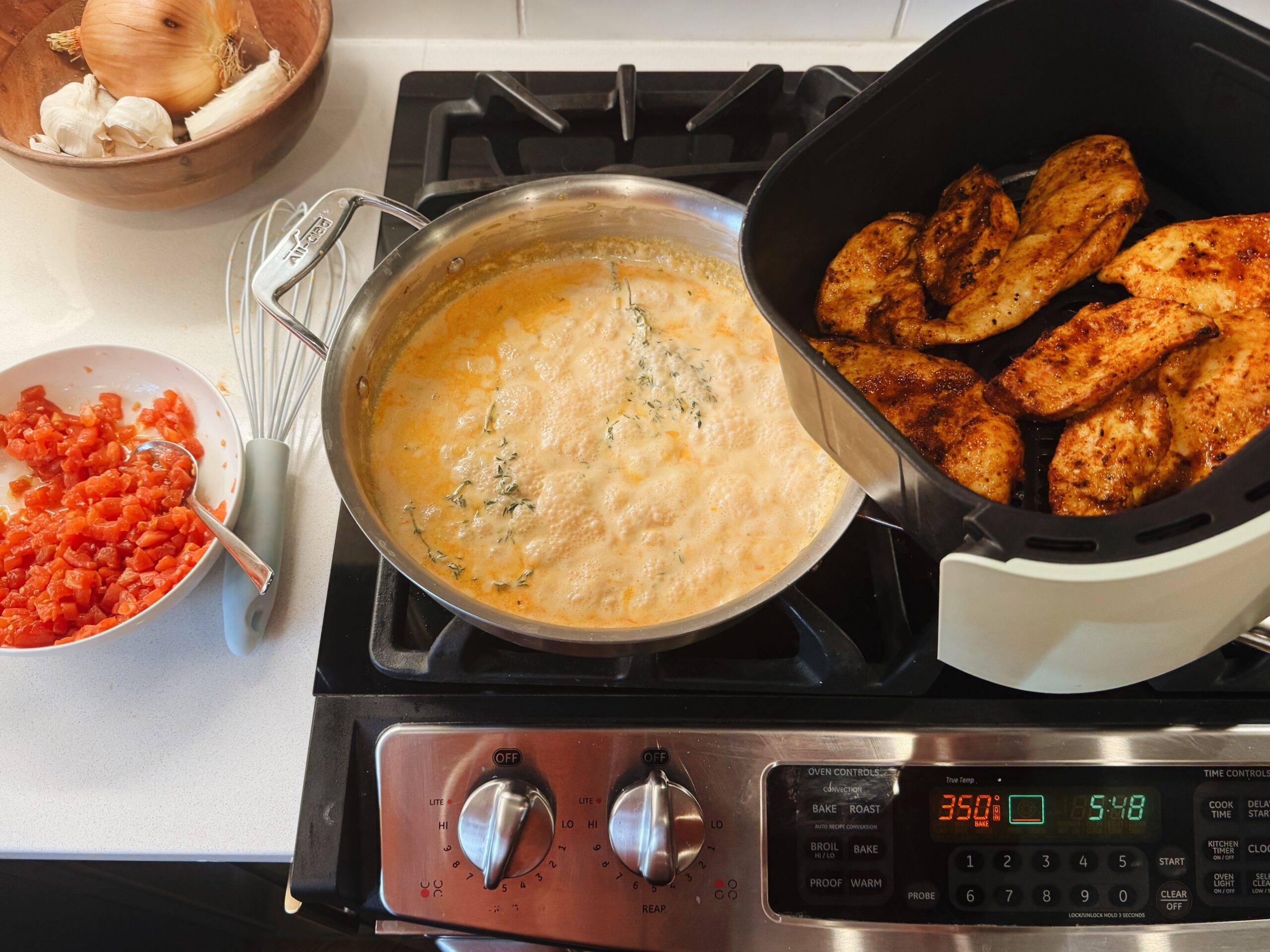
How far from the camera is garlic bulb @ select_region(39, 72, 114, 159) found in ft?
3.09

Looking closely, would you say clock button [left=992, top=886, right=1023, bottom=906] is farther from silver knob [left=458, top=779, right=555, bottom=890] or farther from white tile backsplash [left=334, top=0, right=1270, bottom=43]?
white tile backsplash [left=334, top=0, right=1270, bottom=43]

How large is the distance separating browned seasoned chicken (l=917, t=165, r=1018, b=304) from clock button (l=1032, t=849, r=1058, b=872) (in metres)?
0.45

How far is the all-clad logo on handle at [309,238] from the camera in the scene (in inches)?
32.3

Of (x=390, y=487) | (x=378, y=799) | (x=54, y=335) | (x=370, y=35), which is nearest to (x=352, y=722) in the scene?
(x=378, y=799)

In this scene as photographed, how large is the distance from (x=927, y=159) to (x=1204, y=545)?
0.42m

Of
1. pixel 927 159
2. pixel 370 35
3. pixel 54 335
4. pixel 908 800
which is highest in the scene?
pixel 370 35

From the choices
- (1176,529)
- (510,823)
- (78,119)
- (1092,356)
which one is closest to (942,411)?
(1092,356)

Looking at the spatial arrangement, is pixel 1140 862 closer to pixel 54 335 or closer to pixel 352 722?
pixel 352 722

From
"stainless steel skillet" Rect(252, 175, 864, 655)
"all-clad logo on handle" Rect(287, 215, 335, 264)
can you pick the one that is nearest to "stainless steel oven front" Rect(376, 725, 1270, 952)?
"stainless steel skillet" Rect(252, 175, 864, 655)

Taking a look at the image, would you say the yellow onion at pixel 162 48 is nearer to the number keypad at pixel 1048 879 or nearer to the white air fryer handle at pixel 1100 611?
the white air fryer handle at pixel 1100 611

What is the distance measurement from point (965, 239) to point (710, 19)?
2.31 ft

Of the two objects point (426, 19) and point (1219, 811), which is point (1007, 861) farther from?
point (426, 19)

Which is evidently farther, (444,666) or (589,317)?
(589,317)

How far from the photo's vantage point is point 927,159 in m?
0.70
